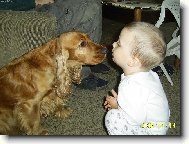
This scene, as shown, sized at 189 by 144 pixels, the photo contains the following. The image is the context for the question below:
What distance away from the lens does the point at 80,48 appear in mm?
2527

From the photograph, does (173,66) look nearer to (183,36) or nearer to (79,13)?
(79,13)

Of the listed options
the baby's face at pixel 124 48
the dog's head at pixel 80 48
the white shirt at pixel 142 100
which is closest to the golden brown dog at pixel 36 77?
the dog's head at pixel 80 48

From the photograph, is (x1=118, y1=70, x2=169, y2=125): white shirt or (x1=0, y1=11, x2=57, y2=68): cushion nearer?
(x1=118, y1=70, x2=169, y2=125): white shirt

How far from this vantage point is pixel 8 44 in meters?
2.59

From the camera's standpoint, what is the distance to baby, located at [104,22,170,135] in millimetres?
1824

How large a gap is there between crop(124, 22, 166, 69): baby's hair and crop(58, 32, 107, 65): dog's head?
70 cm

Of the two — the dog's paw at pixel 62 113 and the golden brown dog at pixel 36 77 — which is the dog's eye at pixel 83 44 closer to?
the golden brown dog at pixel 36 77

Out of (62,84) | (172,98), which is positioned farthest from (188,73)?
(172,98)

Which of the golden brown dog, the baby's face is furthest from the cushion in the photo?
the baby's face

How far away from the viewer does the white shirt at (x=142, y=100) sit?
1.88m

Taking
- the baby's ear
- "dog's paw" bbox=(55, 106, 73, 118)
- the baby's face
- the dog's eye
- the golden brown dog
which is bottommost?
"dog's paw" bbox=(55, 106, 73, 118)

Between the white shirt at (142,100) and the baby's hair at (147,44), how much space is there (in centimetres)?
13

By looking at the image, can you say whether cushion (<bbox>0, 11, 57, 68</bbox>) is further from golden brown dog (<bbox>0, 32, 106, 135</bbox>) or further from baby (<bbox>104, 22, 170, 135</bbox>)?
baby (<bbox>104, 22, 170, 135</bbox>)

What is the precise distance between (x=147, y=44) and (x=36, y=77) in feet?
3.49
